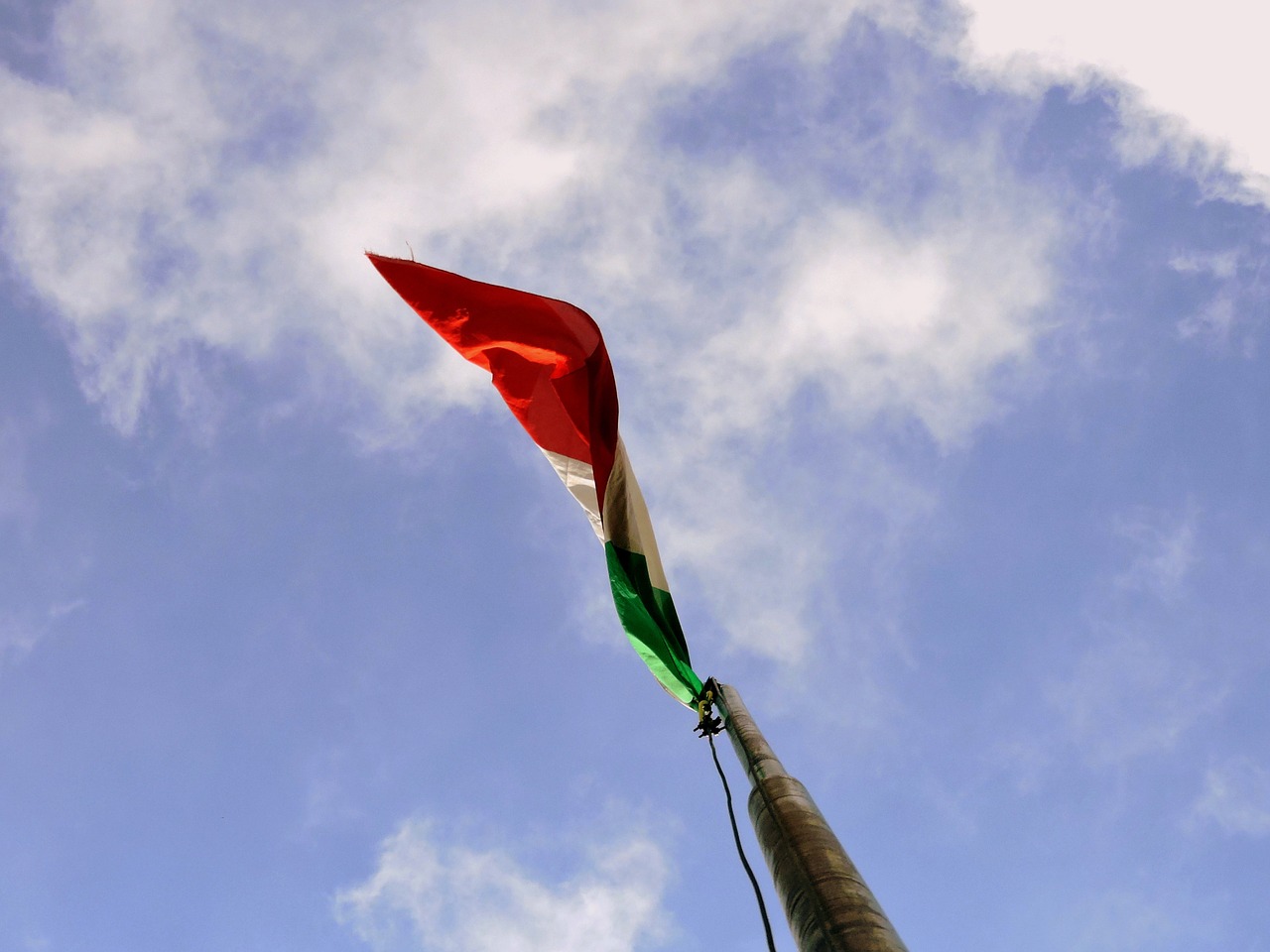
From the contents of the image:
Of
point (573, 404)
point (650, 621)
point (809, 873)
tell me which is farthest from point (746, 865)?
point (573, 404)

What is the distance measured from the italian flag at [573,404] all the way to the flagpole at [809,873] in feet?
9.74

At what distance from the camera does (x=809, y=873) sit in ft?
17.2

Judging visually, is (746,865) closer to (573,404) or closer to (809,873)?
(809,873)

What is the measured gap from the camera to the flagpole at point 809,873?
185 inches

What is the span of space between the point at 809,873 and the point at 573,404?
7.68 metres

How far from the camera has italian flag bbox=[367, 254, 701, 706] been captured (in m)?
10.2

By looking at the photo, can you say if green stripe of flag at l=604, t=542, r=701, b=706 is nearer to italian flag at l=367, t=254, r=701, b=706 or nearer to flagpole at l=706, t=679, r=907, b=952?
italian flag at l=367, t=254, r=701, b=706

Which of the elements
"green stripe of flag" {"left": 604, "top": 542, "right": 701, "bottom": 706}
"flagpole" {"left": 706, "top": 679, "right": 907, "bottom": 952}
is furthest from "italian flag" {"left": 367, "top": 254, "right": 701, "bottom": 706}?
"flagpole" {"left": 706, "top": 679, "right": 907, "bottom": 952}

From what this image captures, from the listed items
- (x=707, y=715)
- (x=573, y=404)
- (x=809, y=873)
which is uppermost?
(x=573, y=404)

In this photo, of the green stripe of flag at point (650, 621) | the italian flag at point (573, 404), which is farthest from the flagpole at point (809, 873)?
the italian flag at point (573, 404)

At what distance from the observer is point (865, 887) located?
515cm

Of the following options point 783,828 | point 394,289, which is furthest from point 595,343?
point 783,828

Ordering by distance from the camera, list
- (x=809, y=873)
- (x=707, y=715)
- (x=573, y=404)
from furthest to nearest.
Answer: (x=573, y=404)
(x=707, y=715)
(x=809, y=873)

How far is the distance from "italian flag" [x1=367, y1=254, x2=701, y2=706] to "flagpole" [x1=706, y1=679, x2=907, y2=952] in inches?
117
